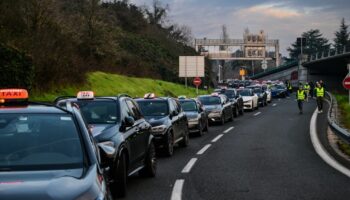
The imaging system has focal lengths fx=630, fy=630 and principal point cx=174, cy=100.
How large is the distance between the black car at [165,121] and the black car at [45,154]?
8.91 metres

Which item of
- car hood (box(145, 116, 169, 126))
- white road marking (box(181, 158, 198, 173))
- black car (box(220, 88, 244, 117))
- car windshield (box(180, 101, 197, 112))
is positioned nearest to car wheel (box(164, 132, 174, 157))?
car hood (box(145, 116, 169, 126))

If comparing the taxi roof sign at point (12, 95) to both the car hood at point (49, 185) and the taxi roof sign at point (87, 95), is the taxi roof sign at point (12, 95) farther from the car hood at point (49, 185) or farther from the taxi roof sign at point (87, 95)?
the taxi roof sign at point (87, 95)

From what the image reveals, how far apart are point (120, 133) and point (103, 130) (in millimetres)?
274

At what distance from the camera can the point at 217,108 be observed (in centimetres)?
2914

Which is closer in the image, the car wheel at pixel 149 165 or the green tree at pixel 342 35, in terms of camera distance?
the car wheel at pixel 149 165

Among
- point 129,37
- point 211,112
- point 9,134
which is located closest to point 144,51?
point 129,37

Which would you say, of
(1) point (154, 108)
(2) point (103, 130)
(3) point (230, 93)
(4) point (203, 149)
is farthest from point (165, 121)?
(3) point (230, 93)

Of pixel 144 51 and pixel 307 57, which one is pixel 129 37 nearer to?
pixel 144 51

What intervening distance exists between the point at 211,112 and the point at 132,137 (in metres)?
18.6

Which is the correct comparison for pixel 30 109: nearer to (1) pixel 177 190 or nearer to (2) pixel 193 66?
(1) pixel 177 190

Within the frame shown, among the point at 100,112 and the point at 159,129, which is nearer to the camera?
the point at 100,112

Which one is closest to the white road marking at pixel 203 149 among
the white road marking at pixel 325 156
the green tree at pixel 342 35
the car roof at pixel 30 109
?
the white road marking at pixel 325 156

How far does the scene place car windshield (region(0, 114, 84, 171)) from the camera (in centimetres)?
551

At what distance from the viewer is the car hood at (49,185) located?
15.1ft
